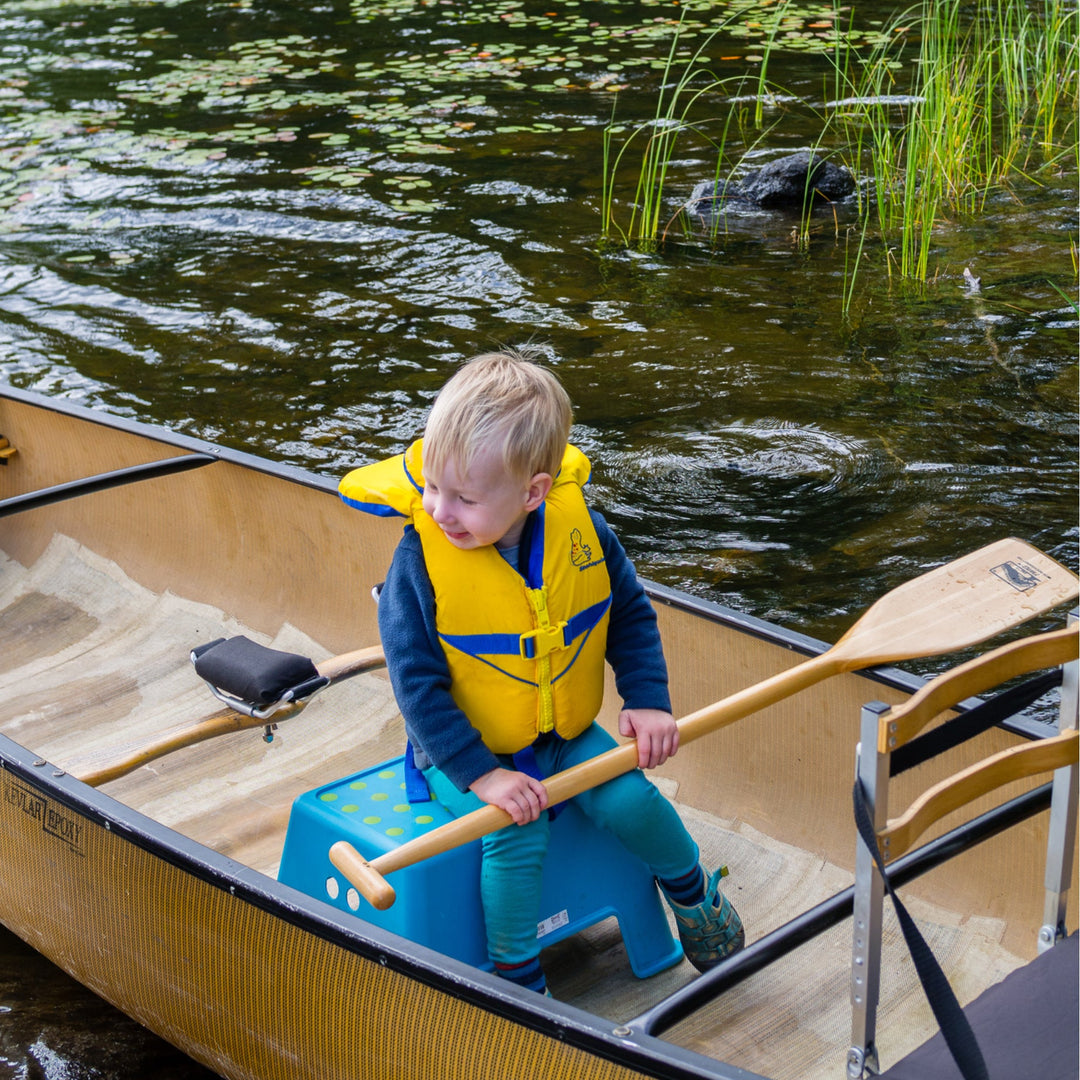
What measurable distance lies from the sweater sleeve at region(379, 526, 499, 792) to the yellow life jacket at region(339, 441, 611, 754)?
22mm

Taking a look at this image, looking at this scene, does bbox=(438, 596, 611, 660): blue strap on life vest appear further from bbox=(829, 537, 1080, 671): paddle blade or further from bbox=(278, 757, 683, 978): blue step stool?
bbox=(829, 537, 1080, 671): paddle blade

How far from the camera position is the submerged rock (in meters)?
8.09

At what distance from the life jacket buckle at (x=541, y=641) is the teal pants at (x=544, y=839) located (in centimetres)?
19

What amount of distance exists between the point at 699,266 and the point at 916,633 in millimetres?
5470

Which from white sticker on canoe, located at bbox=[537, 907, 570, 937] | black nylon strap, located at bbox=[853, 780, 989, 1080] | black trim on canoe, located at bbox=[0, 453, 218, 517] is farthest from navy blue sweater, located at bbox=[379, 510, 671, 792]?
black trim on canoe, located at bbox=[0, 453, 218, 517]

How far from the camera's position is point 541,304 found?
6875 mm

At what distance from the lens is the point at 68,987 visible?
3.00 metres

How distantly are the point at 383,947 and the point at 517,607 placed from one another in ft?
1.84

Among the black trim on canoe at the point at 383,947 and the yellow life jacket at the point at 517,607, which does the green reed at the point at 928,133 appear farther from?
the black trim on canoe at the point at 383,947

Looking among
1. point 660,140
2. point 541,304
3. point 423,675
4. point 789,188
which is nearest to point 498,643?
point 423,675

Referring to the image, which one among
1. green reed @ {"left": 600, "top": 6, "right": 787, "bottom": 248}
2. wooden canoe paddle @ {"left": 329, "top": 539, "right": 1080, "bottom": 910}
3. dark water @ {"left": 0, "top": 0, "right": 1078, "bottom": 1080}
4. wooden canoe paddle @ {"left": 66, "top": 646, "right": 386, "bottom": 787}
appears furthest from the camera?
green reed @ {"left": 600, "top": 6, "right": 787, "bottom": 248}

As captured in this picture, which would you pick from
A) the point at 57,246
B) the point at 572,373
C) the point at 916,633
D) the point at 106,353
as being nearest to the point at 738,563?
the point at 572,373

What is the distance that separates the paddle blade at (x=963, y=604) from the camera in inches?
80.7

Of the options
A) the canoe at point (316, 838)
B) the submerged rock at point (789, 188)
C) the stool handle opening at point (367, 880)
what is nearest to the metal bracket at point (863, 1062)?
the canoe at point (316, 838)
